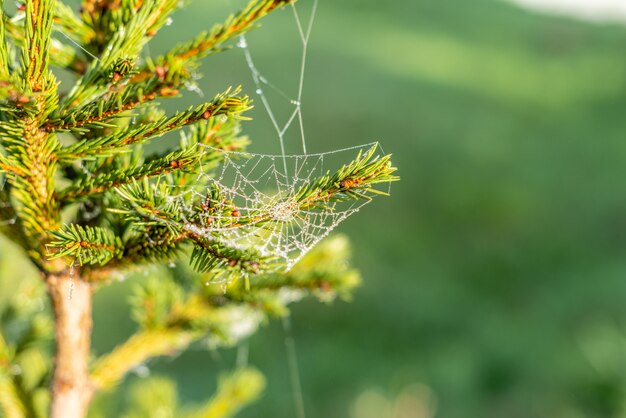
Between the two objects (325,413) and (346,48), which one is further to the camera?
(346,48)

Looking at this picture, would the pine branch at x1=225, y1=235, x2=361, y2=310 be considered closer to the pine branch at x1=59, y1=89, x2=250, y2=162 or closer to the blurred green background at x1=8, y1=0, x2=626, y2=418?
the pine branch at x1=59, y1=89, x2=250, y2=162

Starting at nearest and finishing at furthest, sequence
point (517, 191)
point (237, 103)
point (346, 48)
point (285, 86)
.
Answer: point (237, 103), point (517, 191), point (285, 86), point (346, 48)

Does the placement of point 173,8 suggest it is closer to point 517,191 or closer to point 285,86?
point 517,191

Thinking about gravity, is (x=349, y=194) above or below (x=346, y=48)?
below

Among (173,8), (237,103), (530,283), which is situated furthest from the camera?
(530,283)

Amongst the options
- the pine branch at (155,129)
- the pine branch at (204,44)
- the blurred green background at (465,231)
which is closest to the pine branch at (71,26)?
the pine branch at (204,44)

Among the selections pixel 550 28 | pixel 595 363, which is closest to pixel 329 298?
pixel 595 363

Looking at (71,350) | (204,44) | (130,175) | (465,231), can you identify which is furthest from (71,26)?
(465,231)

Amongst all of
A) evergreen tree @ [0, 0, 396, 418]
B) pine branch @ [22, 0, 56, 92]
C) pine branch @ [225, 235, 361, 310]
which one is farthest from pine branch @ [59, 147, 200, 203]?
pine branch @ [225, 235, 361, 310]
